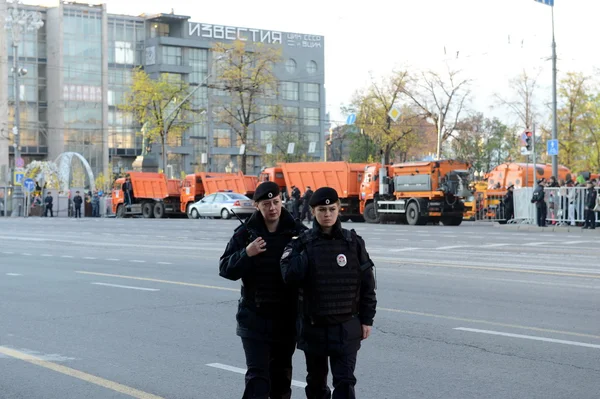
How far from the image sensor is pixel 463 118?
220 feet

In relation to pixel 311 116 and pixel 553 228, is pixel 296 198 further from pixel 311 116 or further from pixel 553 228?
pixel 311 116

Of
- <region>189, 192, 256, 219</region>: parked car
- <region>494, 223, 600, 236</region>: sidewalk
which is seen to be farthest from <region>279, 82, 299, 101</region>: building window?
<region>494, 223, 600, 236</region>: sidewalk

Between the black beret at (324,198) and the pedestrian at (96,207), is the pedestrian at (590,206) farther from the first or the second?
the pedestrian at (96,207)

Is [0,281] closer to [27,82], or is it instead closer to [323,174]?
[323,174]

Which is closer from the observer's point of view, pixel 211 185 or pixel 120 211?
pixel 211 185

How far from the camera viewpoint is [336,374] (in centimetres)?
496

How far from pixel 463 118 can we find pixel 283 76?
4976 centimetres

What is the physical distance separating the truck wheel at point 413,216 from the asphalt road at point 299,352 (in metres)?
18.9

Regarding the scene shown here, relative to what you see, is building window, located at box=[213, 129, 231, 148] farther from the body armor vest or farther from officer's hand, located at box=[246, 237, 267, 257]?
the body armor vest

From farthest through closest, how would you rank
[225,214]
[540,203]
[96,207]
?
1. [96,207]
2. [225,214]
3. [540,203]

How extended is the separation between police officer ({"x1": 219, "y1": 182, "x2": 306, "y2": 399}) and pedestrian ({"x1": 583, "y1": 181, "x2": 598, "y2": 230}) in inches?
1010

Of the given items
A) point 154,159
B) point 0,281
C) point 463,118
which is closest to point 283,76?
point 154,159

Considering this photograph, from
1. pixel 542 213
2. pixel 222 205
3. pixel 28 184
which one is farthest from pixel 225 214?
pixel 542 213

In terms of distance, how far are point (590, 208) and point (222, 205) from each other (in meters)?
22.3
